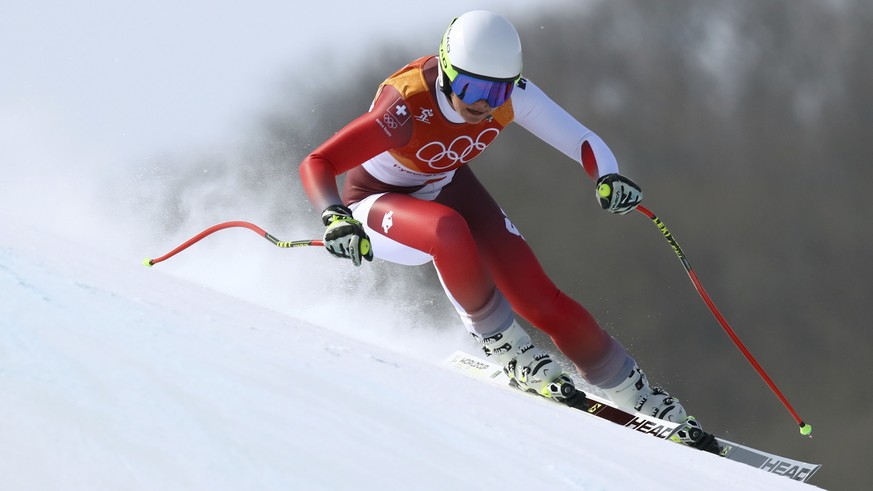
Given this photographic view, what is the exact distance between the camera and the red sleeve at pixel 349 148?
120 inches

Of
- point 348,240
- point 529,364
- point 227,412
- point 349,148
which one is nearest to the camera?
point 227,412

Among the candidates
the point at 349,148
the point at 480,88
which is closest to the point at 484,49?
the point at 480,88

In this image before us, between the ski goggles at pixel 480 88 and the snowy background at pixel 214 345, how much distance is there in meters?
0.83

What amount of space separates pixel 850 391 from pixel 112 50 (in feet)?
16.4

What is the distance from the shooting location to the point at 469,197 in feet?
11.3

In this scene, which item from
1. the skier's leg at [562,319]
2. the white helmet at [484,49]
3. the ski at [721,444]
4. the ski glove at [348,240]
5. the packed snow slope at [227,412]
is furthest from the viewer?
the skier's leg at [562,319]

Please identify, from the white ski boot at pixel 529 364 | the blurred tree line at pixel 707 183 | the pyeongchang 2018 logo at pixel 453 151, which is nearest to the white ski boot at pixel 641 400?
the white ski boot at pixel 529 364

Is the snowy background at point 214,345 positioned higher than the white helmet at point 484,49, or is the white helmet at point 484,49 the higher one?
the white helmet at point 484,49

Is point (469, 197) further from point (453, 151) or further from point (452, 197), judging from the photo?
point (453, 151)

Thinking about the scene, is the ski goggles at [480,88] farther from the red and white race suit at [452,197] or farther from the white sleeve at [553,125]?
the white sleeve at [553,125]

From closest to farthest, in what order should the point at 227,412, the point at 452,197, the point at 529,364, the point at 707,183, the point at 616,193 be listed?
the point at 227,412, the point at 529,364, the point at 616,193, the point at 452,197, the point at 707,183

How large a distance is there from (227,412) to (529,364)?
1.89m

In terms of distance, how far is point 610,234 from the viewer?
20.2ft

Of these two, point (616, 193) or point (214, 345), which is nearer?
point (214, 345)
